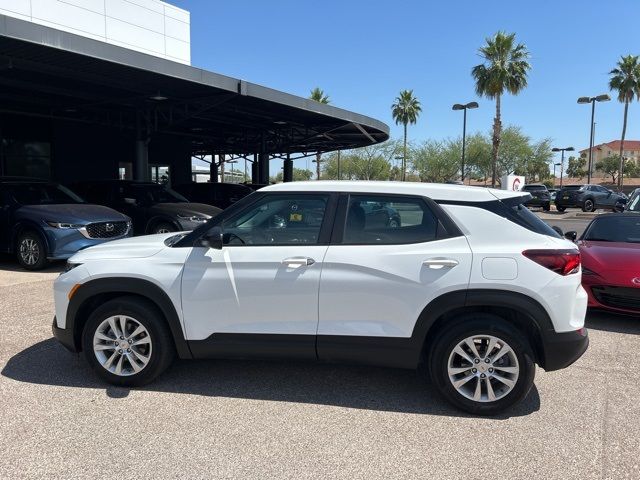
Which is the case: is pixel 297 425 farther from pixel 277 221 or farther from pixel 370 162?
pixel 370 162

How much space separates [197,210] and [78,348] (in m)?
7.82

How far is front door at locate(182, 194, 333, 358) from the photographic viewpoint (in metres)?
3.72

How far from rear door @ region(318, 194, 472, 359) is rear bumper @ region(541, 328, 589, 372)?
0.71 meters

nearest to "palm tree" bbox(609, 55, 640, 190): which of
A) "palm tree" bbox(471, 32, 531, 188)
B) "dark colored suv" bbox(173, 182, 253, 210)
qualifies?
A: "palm tree" bbox(471, 32, 531, 188)

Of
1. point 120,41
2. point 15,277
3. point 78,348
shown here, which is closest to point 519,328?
point 78,348

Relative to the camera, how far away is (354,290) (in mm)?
3645

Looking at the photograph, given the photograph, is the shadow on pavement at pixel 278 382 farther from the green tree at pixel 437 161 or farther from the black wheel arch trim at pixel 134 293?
the green tree at pixel 437 161

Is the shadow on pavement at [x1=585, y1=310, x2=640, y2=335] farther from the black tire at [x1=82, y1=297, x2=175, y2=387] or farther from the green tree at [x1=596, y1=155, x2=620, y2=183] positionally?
the green tree at [x1=596, y1=155, x2=620, y2=183]

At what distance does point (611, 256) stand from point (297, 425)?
469 centimetres

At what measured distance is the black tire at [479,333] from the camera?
3.55 meters

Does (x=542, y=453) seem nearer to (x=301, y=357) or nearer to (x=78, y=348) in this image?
(x=301, y=357)

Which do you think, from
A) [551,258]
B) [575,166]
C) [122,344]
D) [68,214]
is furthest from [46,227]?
[575,166]

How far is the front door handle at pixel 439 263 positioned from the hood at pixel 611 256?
11.2ft

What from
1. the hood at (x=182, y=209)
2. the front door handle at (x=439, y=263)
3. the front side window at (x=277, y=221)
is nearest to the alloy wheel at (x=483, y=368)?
the front door handle at (x=439, y=263)
